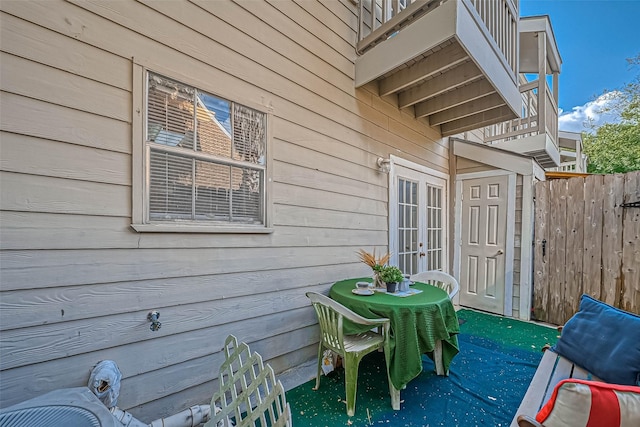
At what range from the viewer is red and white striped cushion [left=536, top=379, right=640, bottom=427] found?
909mm

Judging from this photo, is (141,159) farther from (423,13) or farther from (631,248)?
(631,248)

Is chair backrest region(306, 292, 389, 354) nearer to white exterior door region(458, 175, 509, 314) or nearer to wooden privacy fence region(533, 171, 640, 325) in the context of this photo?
white exterior door region(458, 175, 509, 314)

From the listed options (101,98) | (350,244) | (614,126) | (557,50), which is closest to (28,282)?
(101,98)

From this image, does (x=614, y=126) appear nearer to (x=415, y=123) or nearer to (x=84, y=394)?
(x=415, y=123)

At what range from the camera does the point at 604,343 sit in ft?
5.21

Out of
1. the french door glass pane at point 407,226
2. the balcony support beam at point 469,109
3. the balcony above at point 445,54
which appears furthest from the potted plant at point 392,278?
Answer: the balcony support beam at point 469,109

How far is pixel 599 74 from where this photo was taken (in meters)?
10.0

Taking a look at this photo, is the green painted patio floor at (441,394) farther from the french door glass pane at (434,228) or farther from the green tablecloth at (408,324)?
the french door glass pane at (434,228)

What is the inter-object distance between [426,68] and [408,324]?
2445 millimetres

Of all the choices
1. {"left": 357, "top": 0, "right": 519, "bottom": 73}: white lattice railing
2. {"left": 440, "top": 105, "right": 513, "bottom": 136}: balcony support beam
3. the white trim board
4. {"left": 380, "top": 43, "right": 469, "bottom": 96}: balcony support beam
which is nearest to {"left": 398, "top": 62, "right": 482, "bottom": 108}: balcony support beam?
{"left": 380, "top": 43, "right": 469, "bottom": 96}: balcony support beam

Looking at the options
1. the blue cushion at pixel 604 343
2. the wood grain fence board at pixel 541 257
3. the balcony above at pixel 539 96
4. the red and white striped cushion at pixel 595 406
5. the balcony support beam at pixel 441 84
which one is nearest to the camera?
the red and white striped cushion at pixel 595 406

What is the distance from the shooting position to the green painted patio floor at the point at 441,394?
6.21ft

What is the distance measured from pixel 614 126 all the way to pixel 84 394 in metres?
12.9

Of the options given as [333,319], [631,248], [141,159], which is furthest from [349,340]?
[631,248]
